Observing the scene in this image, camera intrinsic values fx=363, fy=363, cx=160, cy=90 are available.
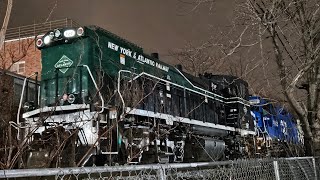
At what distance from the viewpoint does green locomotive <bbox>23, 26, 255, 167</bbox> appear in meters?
7.62

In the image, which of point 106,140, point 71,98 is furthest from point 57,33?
point 106,140

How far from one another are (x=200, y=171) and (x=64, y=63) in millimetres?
6631

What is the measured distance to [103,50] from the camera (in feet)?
31.4

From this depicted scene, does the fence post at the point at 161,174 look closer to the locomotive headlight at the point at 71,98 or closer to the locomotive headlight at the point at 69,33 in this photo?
the locomotive headlight at the point at 71,98

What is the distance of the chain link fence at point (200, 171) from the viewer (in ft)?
8.34

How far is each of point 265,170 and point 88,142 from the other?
3966 mm

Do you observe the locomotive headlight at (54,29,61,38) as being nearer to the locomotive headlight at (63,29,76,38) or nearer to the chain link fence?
the locomotive headlight at (63,29,76,38)

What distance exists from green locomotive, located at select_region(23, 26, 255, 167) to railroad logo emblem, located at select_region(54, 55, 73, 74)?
0.09 ft

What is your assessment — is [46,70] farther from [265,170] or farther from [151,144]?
[265,170]

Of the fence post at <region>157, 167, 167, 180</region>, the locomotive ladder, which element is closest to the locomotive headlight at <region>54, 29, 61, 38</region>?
the locomotive ladder

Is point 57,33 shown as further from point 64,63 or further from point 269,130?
point 269,130

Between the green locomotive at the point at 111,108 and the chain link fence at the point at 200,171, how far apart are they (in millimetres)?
2495

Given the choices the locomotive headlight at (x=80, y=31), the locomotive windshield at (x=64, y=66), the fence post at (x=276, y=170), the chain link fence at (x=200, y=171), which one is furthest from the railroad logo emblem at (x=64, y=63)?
the fence post at (x=276, y=170)

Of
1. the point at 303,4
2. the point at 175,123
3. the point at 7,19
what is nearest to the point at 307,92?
the point at 303,4
